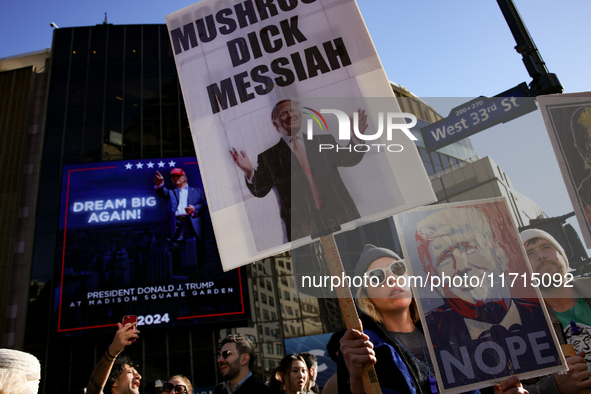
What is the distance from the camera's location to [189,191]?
14.6 m

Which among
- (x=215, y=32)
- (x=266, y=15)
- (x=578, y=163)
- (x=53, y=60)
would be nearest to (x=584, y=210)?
(x=578, y=163)

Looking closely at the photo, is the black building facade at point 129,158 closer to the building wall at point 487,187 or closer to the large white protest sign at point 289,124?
the building wall at point 487,187

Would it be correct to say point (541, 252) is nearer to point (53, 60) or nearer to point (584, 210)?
point (584, 210)

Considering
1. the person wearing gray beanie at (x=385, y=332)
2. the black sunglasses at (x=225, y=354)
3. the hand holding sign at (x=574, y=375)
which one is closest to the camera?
the person wearing gray beanie at (x=385, y=332)

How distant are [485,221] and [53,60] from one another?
61.3ft

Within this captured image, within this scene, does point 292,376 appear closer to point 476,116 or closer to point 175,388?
point 175,388

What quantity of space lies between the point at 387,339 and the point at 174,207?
12.3 metres

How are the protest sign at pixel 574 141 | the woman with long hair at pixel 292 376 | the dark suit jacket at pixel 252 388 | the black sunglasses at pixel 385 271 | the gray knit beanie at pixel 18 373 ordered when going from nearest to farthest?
1. the gray knit beanie at pixel 18 373
2. the black sunglasses at pixel 385 271
3. the protest sign at pixel 574 141
4. the dark suit jacket at pixel 252 388
5. the woman with long hair at pixel 292 376

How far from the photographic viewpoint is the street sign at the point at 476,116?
5.94m

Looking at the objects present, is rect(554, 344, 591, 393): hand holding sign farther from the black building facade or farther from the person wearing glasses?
the black building facade

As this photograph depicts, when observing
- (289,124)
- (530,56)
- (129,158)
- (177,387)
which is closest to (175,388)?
(177,387)

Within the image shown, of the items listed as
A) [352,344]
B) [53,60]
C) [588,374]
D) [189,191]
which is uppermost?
[53,60]

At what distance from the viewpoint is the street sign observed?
594cm

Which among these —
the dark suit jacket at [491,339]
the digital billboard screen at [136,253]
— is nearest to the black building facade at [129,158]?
the digital billboard screen at [136,253]
